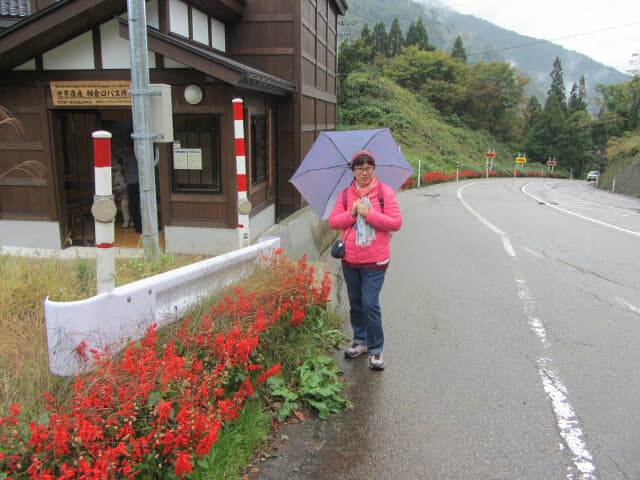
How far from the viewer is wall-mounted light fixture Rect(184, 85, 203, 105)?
28.4 ft

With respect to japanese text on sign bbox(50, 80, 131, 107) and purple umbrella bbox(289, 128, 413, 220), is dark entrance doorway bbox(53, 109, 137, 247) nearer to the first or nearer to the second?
japanese text on sign bbox(50, 80, 131, 107)

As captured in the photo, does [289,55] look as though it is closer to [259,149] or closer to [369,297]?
[259,149]

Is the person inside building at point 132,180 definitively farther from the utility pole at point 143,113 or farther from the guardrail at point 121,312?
the guardrail at point 121,312

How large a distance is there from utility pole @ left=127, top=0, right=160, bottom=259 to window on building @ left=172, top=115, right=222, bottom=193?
3.91 m

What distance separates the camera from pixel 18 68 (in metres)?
8.86

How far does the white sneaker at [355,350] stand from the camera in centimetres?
502

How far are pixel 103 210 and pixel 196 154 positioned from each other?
565cm

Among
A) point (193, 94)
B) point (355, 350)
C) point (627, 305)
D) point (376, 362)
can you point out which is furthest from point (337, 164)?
point (193, 94)

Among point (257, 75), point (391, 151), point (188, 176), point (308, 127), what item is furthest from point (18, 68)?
point (391, 151)

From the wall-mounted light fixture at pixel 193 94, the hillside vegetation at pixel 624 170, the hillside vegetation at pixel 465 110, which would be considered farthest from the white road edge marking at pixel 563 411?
the hillside vegetation at pixel 624 170

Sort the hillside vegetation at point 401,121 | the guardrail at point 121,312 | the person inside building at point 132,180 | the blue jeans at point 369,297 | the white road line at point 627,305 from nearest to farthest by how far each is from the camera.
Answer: the guardrail at point 121,312 < the blue jeans at point 369,297 < the white road line at point 627,305 < the person inside building at point 132,180 < the hillside vegetation at point 401,121

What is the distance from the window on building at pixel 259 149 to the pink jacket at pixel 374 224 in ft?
19.4

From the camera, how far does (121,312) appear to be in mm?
3471

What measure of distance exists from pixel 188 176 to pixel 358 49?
44.5 meters
